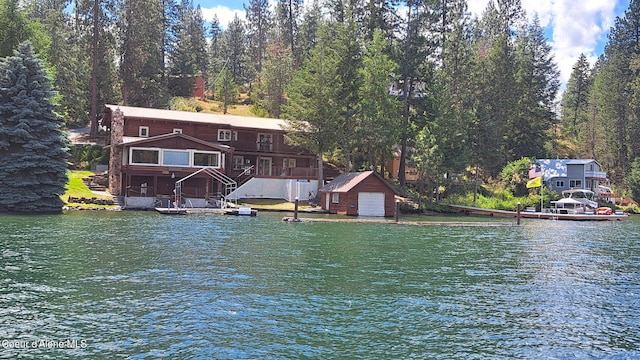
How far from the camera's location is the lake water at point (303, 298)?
10.4 meters

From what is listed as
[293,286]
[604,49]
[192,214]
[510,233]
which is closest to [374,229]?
[510,233]

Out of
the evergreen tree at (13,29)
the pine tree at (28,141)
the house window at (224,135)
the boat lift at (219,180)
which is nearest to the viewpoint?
the pine tree at (28,141)

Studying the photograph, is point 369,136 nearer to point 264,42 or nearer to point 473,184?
point 473,184

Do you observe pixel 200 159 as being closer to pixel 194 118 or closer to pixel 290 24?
pixel 194 118

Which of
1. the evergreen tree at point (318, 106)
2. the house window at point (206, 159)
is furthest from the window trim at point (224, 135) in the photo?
the evergreen tree at point (318, 106)

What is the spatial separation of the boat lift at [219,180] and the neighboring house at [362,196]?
9236mm

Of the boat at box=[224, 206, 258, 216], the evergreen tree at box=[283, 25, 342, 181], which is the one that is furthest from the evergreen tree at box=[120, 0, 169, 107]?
the boat at box=[224, 206, 258, 216]

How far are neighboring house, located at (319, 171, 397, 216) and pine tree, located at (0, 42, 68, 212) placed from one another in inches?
882

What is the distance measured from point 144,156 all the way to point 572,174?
52502mm

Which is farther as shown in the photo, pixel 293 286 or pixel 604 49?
pixel 604 49

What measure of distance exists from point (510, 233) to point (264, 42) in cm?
7801

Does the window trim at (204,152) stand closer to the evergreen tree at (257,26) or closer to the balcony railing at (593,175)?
the balcony railing at (593,175)

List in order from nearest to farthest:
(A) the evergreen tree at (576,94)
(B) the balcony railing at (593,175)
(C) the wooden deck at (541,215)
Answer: (C) the wooden deck at (541,215) < (B) the balcony railing at (593,175) < (A) the evergreen tree at (576,94)

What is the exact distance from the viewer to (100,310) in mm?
12211
